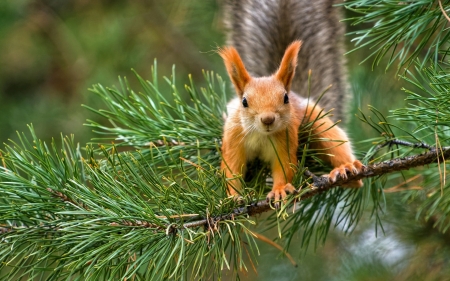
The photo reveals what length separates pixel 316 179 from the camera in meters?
0.92

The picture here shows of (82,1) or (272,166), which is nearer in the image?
(272,166)

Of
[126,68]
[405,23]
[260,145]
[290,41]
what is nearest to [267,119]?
[260,145]

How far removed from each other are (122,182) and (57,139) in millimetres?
1701

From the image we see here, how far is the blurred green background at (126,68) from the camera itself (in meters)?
1.62

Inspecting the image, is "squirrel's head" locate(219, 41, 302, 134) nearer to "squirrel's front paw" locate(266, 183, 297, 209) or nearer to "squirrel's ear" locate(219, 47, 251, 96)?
"squirrel's ear" locate(219, 47, 251, 96)

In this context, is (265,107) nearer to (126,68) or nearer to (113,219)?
(113,219)

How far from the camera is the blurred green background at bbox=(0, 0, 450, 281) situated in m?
1.62

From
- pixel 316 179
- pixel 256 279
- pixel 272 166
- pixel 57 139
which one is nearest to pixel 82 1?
pixel 57 139

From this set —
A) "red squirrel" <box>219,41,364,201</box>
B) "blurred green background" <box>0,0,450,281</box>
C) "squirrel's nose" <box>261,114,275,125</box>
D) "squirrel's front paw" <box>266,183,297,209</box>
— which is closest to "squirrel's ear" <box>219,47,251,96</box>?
"red squirrel" <box>219,41,364,201</box>

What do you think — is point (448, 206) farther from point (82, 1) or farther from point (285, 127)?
point (82, 1)

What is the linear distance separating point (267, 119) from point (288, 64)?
0.12 meters

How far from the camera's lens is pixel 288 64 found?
3.49 feet

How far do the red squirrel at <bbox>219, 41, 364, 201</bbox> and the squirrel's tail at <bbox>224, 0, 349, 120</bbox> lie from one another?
0.26 meters

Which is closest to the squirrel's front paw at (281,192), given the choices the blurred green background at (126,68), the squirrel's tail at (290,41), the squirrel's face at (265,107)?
the squirrel's face at (265,107)
